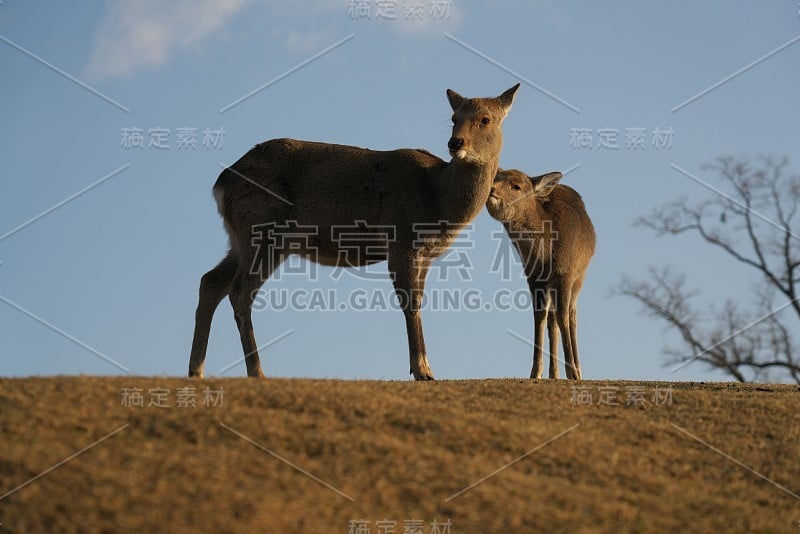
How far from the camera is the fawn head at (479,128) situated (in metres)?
13.8

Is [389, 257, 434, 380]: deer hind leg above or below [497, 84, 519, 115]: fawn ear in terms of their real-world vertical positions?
below

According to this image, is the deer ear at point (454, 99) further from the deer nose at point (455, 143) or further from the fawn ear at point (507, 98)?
the deer nose at point (455, 143)

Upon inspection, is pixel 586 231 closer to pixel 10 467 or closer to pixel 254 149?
pixel 254 149

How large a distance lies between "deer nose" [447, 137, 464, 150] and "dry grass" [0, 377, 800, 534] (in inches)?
150

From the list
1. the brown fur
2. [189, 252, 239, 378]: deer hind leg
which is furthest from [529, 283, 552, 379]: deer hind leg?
[189, 252, 239, 378]: deer hind leg

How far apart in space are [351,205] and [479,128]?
6.89ft

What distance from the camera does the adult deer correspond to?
539 inches

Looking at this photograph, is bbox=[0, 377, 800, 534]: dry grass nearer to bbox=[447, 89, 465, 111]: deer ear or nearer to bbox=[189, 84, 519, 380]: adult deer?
bbox=[189, 84, 519, 380]: adult deer

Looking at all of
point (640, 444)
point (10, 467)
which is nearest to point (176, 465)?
point (10, 467)

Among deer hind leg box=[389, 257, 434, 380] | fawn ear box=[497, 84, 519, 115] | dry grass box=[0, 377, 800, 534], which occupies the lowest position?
dry grass box=[0, 377, 800, 534]

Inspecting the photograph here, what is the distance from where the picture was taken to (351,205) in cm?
1407

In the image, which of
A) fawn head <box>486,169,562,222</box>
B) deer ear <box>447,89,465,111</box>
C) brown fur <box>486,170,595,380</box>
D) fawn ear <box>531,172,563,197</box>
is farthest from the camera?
fawn ear <box>531,172,563,197</box>

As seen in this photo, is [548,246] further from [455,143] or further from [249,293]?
[249,293]

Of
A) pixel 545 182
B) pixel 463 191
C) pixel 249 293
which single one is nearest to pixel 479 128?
pixel 463 191
